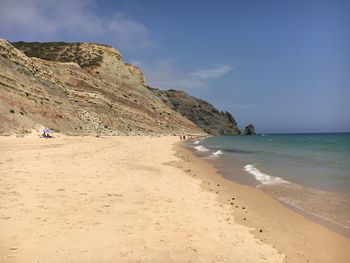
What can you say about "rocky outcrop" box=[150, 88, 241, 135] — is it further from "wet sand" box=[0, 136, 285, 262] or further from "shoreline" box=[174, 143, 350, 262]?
"wet sand" box=[0, 136, 285, 262]

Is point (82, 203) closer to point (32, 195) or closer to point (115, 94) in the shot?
point (32, 195)

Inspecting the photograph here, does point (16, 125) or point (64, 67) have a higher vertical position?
point (64, 67)

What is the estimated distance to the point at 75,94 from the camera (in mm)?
65812

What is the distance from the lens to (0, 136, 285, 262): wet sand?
609cm

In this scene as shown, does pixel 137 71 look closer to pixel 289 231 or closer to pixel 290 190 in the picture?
pixel 290 190

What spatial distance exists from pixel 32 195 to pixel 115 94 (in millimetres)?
73507

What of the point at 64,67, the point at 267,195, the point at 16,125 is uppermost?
the point at 64,67

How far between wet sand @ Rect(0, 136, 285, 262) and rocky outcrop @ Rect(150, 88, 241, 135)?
15229 centimetres

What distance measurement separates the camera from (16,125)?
3250 centimetres

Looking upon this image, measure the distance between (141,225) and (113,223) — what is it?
65 centimetres

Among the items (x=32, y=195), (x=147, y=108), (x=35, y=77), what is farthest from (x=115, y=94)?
(x=32, y=195)

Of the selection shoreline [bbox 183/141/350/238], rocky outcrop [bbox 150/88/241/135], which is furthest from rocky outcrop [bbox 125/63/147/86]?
shoreline [bbox 183/141/350/238]

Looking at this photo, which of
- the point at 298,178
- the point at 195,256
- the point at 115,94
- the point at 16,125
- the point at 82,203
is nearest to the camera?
→ the point at 195,256

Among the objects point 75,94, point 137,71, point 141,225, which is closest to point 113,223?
point 141,225
